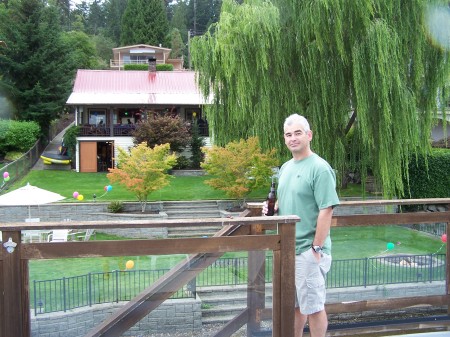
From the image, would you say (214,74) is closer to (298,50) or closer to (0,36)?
(298,50)

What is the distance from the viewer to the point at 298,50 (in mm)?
14938

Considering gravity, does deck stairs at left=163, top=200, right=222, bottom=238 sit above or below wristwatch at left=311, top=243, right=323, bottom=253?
below

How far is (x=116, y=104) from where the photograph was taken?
97.6ft

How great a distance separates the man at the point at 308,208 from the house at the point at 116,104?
81.3 feet

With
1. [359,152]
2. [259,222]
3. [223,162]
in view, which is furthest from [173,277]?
[223,162]

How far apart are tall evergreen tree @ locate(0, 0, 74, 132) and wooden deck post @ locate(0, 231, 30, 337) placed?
31.0 meters

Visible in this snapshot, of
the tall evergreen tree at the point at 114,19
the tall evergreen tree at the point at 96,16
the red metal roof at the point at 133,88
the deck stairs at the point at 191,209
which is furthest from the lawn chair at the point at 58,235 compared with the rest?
the tall evergreen tree at the point at 96,16

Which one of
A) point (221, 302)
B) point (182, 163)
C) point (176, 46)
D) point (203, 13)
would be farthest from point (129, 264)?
point (203, 13)

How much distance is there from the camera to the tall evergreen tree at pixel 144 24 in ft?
181

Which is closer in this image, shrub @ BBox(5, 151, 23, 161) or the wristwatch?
the wristwatch

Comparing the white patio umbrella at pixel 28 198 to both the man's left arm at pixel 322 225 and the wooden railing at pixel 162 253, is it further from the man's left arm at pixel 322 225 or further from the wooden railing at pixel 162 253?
the man's left arm at pixel 322 225

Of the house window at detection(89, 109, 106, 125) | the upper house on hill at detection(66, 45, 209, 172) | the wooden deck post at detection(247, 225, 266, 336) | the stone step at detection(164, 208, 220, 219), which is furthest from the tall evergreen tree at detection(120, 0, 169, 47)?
the wooden deck post at detection(247, 225, 266, 336)

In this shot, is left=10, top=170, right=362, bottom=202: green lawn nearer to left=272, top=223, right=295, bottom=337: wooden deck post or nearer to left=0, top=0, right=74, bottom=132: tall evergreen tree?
left=0, top=0, right=74, bottom=132: tall evergreen tree

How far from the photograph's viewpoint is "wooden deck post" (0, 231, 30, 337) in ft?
9.24
